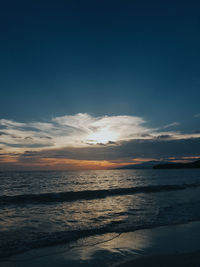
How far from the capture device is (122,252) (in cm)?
651

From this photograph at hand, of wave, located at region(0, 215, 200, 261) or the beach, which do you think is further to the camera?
wave, located at region(0, 215, 200, 261)

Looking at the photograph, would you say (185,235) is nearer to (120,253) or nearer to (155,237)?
(155,237)

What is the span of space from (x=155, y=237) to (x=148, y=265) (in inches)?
118

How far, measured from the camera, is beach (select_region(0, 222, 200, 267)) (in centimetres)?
575

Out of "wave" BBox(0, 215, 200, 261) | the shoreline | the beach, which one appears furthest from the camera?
"wave" BBox(0, 215, 200, 261)

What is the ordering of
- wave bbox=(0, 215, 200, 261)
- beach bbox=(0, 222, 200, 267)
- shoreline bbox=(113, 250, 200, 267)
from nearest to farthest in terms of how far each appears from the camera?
shoreline bbox=(113, 250, 200, 267)
beach bbox=(0, 222, 200, 267)
wave bbox=(0, 215, 200, 261)

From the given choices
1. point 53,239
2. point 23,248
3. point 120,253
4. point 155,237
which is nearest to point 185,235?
point 155,237

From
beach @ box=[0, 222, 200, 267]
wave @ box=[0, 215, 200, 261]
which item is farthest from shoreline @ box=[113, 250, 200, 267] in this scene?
wave @ box=[0, 215, 200, 261]

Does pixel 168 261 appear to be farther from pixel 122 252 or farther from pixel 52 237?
pixel 52 237

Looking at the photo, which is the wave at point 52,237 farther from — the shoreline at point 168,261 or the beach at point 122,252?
the shoreline at point 168,261

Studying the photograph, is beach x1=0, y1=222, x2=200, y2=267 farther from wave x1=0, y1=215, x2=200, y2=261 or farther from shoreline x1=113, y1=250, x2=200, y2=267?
wave x1=0, y1=215, x2=200, y2=261

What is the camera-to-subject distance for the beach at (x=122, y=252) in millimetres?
5746

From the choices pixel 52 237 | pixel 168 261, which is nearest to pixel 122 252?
pixel 168 261

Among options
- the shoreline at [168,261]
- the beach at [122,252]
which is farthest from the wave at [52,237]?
the shoreline at [168,261]
